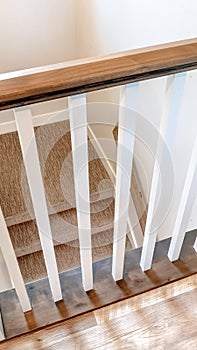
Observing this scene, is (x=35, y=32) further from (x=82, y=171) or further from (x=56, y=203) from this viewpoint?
(x=82, y=171)

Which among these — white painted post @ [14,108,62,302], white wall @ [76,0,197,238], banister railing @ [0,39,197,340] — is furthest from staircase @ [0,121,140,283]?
banister railing @ [0,39,197,340]

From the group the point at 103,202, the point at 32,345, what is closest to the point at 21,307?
the point at 32,345

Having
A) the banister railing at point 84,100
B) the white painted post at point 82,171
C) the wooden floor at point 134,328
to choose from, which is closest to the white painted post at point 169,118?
the banister railing at point 84,100

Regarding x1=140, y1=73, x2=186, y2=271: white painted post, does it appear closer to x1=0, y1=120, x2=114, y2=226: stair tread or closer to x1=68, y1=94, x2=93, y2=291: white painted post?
x1=68, y1=94, x2=93, y2=291: white painted post

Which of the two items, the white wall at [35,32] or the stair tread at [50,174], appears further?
the white wall at [35,32]

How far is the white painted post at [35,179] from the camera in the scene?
2.90 feet

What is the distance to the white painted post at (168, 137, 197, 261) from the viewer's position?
48.9 inches

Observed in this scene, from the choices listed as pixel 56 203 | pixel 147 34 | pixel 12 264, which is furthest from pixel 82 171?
pixel 56 203

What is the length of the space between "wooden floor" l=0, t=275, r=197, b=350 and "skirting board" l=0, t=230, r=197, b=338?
0.03 m

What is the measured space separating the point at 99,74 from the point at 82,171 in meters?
0.32

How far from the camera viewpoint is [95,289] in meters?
1.55

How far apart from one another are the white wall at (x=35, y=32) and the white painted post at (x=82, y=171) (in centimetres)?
190

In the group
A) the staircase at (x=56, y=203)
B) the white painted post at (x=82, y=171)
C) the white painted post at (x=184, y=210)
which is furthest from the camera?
the staircase at (x=56, y=203)

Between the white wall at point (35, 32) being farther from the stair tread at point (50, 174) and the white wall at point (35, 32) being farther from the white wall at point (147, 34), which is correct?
the stair tread at point (50, 174)
